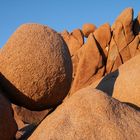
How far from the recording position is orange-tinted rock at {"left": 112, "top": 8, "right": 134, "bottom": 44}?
2641 cm

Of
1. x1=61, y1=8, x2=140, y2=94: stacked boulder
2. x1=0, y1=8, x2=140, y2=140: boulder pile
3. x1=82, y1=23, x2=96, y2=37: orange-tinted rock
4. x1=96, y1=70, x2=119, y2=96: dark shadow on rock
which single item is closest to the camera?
x1=0, y1=8, x2=140, y2=140: boulder pile

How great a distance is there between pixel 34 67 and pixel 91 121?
1.54 meters

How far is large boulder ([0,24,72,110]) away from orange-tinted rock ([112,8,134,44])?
19.9 meters

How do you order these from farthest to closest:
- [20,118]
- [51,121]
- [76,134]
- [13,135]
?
Answer: [20,118] → [13,135] → [51,121] → [76,134]

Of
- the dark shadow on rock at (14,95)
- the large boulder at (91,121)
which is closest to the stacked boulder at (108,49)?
the dark shadow on rock at (14,95)

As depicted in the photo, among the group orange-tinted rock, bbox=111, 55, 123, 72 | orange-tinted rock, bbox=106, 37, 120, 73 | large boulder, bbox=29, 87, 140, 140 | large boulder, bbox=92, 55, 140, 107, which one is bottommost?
orange-tinted rock, bbox=111, 55, 123, 72

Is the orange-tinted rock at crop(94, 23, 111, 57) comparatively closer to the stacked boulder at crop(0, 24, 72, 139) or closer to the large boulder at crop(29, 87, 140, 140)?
the stacked boulder at crop(0, 24, 72, 139)

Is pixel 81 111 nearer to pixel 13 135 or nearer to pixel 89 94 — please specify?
pixel 89 94

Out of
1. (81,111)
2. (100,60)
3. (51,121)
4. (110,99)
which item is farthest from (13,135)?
(100,60)

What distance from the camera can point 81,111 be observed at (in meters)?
6.11

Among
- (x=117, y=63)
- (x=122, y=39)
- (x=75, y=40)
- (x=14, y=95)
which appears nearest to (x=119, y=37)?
(x=122, y=39)

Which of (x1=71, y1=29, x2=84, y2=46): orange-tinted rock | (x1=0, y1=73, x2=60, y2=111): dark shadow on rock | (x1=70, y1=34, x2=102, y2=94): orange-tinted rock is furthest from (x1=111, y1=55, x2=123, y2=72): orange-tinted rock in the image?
(x1=0, y1=73, x2=60, y2=111): dark shadow on rock

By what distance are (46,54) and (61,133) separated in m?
1.66

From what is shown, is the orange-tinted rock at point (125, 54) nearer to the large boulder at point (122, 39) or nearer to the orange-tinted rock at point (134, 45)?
the large boulder at point (122, 39)
